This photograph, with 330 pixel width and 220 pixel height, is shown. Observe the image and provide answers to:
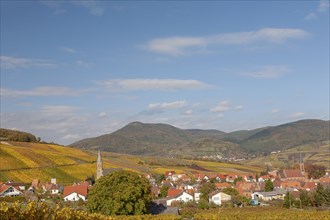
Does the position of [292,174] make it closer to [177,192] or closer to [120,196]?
[177,192]

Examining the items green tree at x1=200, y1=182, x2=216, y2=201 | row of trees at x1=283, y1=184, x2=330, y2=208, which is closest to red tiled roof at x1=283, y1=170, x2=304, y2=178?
green tree at x1=200, y1=182, x2=216, y2=201

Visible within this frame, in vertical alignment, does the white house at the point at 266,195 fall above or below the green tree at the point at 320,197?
below

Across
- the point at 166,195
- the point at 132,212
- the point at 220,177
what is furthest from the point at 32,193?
the point at 220,177

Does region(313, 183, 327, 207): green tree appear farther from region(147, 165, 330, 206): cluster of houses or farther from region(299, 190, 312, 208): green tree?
region(147, 165, 330, 206): cluster of houses

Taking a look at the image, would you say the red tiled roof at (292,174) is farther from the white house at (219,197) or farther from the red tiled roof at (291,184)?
the white house at (219,197)

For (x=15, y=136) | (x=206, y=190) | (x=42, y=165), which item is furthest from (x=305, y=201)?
(x=15, y=136)

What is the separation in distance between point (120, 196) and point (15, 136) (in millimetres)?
83238

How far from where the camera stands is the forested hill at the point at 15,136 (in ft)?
385

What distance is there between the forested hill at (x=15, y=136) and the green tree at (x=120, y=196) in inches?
2912

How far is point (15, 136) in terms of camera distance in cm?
12012

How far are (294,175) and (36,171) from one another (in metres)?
68.1

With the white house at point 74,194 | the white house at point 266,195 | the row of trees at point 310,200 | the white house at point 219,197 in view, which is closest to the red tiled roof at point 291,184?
the white house at point 266,195

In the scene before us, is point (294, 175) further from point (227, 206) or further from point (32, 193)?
point (32, 193)

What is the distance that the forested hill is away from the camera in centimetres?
11750
